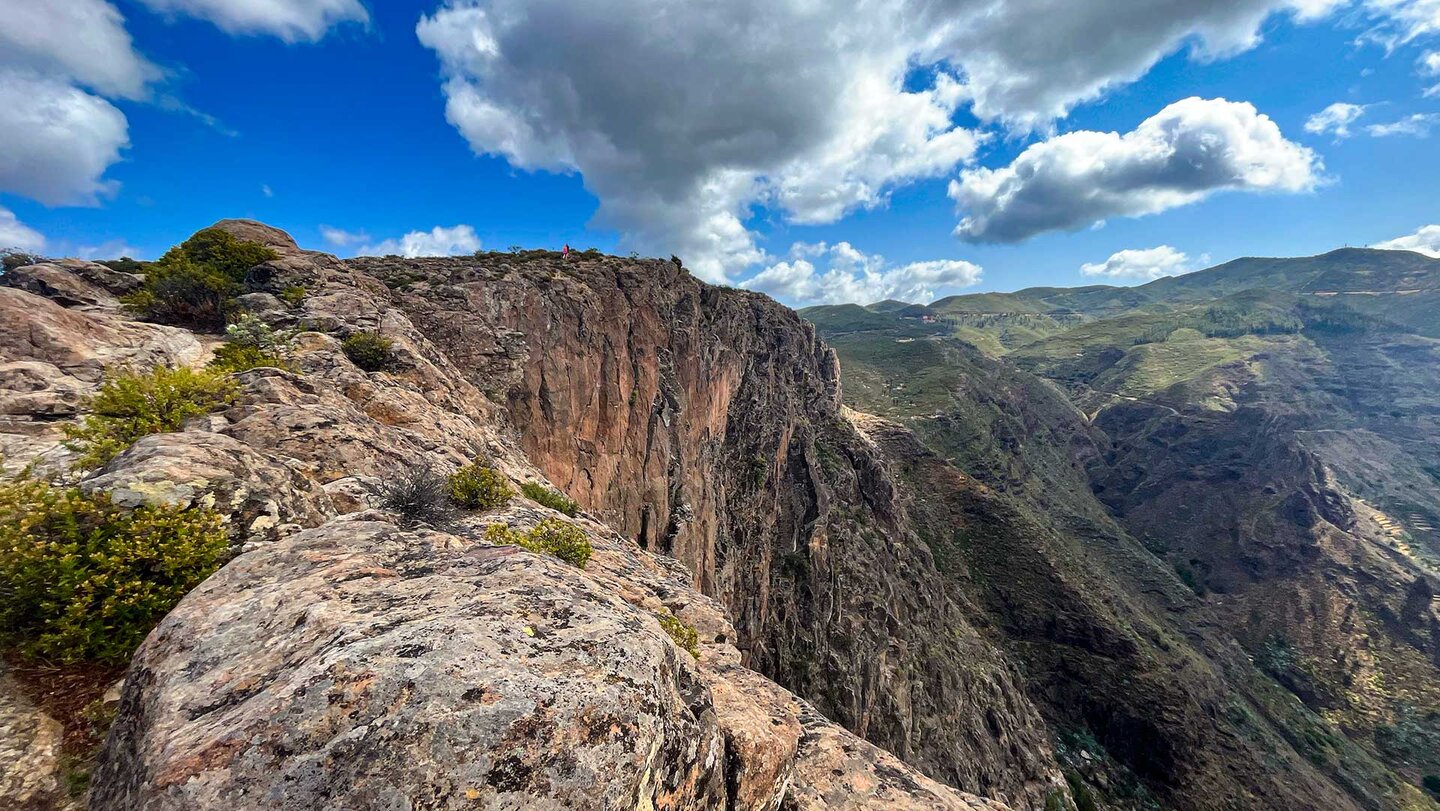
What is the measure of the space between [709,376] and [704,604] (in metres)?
37.3

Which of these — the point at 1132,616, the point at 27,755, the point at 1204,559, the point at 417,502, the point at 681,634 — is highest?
the point at 417,502

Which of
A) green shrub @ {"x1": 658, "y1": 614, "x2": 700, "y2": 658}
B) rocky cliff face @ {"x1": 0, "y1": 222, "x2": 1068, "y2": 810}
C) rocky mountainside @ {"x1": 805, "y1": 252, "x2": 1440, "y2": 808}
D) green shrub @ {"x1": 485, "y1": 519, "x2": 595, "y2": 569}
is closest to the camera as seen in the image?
rocky cliff face @ {"x1": 0, "y1": 222, "x2": 1068, "y2": 810}

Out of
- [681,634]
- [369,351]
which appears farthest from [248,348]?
[681,634]

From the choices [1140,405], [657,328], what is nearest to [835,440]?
[657,328]

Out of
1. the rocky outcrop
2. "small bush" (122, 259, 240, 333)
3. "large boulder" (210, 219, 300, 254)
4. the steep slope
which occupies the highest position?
"large boulder" (210, 219, 300, 254)

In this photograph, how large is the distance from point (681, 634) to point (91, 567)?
741cm

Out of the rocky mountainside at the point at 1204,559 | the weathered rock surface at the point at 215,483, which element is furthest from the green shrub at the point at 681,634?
the rocky mountainside at the point at 1204,559

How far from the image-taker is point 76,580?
5.16 m

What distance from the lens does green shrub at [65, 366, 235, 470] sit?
7410 millimetres

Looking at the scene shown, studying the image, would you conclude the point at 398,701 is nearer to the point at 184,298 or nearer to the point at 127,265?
the point at 184,298

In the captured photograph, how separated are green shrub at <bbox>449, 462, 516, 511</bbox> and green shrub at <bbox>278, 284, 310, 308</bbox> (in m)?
11.7

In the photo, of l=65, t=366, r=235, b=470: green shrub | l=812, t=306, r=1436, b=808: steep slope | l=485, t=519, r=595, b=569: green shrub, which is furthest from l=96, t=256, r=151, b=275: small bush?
l=812, t=306, r=1436, b=808: steep slope

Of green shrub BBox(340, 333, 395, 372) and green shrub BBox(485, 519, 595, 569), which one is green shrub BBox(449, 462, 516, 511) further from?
green shrub BBox(340, 333, 395, 372)

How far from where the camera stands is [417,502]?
27.7ft
